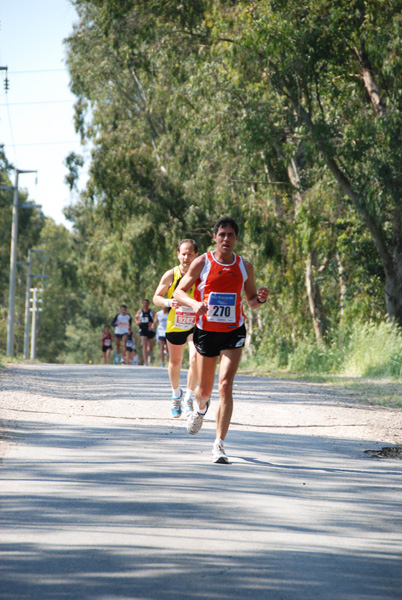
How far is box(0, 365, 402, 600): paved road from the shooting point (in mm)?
4082

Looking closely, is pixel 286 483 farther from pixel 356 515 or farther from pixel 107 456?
pixel 107 456

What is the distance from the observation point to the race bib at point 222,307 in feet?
24.2

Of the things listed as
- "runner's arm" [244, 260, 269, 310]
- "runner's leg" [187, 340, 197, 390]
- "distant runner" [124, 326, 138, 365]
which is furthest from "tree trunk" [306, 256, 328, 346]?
"runner's arm" [244, 260, 269, 310]

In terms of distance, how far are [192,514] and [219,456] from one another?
72.1 inches

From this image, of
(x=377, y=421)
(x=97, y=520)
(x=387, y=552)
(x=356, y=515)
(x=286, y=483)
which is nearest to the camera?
(x=387, y=552)

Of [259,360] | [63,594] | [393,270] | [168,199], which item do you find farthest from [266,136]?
[63,594]

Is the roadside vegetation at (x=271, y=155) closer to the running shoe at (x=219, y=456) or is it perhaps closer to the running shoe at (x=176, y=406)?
the running shoe at (x=176, y=406)

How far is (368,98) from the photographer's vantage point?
2138cm

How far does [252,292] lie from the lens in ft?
25.3

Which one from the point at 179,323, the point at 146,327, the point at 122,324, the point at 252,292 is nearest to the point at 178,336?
the point at 179,323

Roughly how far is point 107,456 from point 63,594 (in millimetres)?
3509

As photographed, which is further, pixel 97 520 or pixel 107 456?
pixel 107 456

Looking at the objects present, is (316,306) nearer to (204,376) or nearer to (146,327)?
(146,327)

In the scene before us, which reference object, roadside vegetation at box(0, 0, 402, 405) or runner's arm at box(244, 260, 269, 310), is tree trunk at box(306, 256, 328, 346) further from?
runner's arm at box(244, 260, 269, 310)
